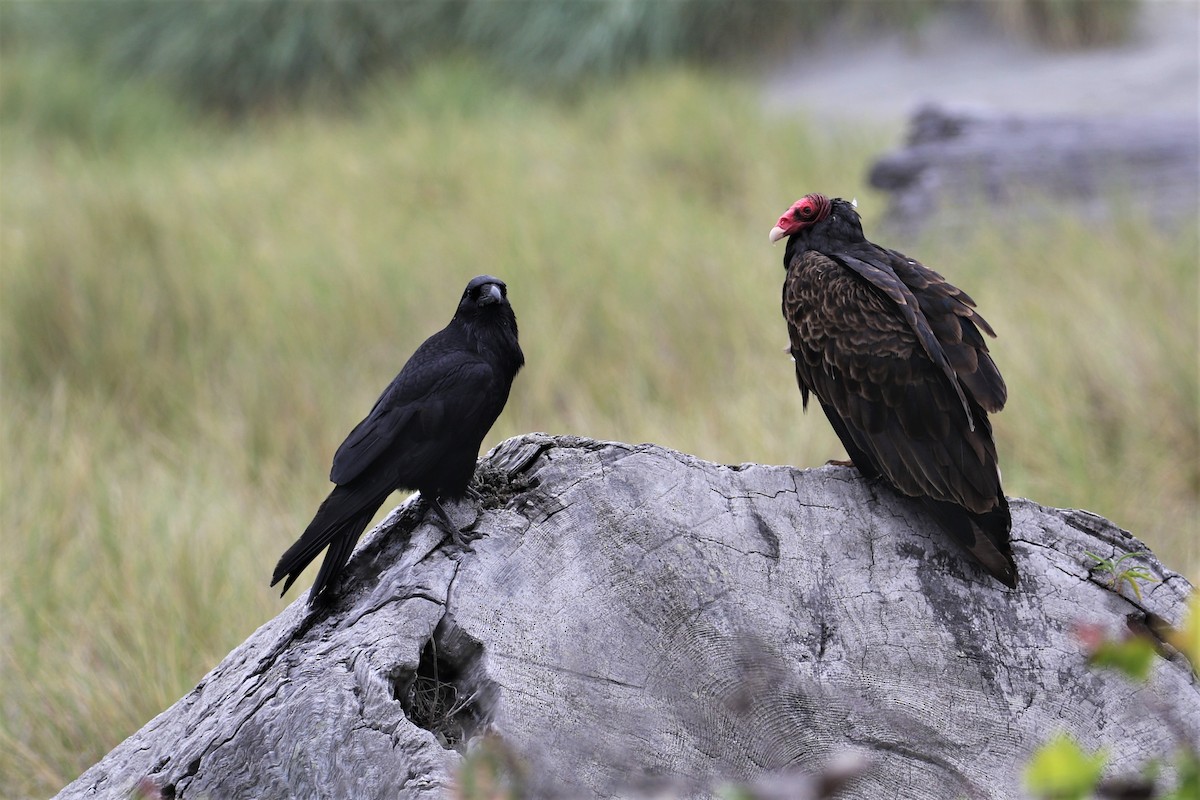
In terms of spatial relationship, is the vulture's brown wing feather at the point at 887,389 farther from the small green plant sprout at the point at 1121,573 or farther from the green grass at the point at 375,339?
the green grass at the point at 375,339

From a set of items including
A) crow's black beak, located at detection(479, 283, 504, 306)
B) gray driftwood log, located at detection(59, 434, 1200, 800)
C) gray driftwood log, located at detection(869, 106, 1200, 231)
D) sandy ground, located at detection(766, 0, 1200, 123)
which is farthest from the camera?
sandy ground, located at detection(766, 0, 1200, 123)

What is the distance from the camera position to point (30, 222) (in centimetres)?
643

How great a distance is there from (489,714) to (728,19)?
9.22 metres

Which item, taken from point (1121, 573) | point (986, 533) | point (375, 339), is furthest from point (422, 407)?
point (375, 339)

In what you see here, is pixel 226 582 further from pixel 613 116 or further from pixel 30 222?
pixel 613 116

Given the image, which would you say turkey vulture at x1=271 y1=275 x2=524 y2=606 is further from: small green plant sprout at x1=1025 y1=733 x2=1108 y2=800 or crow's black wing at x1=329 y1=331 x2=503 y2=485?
small green plant sprout at x1=1025 y1=733 x2=1108 y2=800

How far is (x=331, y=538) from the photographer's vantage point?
1.99 metres

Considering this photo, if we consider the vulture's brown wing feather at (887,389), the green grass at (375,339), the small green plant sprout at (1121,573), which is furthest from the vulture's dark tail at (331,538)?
the small green plant sprout at (1121,573)

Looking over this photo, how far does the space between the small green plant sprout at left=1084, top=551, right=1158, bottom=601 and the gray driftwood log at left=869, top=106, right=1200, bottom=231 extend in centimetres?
424

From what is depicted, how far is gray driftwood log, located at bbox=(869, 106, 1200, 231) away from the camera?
6.15 m

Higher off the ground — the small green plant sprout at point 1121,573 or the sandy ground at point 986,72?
the sandy ground at point 986,72

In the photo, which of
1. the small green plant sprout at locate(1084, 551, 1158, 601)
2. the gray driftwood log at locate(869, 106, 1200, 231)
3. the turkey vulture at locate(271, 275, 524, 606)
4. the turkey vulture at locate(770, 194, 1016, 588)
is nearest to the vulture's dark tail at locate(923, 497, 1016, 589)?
the turkey vulture at locate(770, 194, 1016, 588)

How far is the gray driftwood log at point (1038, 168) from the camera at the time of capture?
6.15 meters

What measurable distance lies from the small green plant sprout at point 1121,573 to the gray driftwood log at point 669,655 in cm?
2
